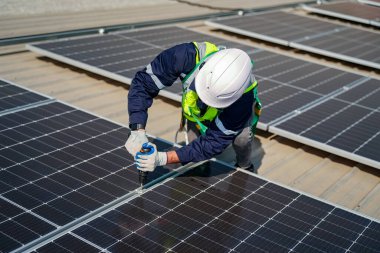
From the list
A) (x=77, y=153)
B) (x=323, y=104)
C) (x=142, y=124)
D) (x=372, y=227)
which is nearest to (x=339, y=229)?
(x=372, y=227)

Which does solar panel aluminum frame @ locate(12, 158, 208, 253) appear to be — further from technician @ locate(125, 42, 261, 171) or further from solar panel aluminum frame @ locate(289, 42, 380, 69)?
solar panel aluminum frame @ locate(289, 42, 380, 69)

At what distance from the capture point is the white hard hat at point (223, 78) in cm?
596

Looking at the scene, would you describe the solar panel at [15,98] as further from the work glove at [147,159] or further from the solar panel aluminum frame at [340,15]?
the solar panel aluminum frame at [340,15]

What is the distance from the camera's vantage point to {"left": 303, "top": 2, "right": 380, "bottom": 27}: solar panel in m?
17.0

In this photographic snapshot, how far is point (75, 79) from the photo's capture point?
403 inches

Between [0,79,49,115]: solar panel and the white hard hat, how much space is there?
9.05ft

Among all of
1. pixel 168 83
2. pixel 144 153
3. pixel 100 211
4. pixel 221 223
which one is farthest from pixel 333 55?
pixel 100 211

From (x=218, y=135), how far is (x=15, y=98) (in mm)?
3273

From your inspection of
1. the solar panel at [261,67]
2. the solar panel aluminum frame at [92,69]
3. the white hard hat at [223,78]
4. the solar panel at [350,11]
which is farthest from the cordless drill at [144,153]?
the solar panel at [350,11]

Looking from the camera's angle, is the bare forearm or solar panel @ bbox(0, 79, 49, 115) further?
solar panel @ bbox(0, 79, 49, 115)

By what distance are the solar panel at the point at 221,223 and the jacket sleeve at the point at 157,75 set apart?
0.95 m

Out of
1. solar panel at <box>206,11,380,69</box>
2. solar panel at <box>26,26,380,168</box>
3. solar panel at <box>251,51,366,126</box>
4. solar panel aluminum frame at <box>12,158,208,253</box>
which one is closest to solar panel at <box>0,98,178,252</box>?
solar panel aluminum frame at <box>12,158,208,253</box>

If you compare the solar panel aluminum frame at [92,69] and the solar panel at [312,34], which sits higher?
the solar panel aluminum frame at [92,69]

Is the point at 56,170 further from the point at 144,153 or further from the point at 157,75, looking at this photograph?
the point at 157,75
